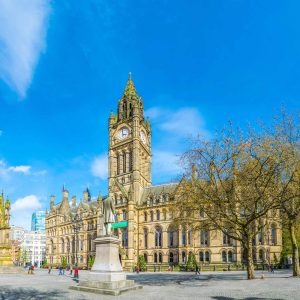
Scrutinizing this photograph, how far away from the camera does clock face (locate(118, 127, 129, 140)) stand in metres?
83.9

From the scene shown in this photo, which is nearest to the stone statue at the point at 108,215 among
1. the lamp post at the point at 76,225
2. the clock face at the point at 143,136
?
the clock face at the point at 143,136

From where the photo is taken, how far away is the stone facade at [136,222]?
208ft

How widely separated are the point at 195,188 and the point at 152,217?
44.9 m

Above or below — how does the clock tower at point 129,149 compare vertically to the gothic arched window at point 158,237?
above

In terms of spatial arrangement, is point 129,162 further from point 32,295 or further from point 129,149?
point 32,295

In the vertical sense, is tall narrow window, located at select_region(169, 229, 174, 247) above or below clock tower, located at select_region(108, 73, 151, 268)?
below

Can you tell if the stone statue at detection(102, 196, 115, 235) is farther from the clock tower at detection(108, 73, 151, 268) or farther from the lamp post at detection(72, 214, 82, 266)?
the lamp post at detection(72, 214, 82, 266)

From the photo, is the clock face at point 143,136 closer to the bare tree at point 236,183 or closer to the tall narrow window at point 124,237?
the tall narrow window at point 124,237

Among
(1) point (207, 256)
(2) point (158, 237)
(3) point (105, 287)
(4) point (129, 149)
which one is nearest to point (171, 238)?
(2) point (158, 237)

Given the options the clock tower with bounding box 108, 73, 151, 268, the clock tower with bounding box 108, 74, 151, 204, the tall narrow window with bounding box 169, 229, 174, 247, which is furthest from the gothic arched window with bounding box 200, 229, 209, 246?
the clock tower with bounding box 108, 74, 151, 204

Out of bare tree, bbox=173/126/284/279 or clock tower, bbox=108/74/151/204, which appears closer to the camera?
bare tree, bbox=173/126/284/279

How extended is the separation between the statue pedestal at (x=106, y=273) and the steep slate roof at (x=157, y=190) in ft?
175

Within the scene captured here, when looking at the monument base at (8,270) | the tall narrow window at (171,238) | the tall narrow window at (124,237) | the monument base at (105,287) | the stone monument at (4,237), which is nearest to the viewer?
the monument base at (105,287)

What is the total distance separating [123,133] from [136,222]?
77.2 feet
